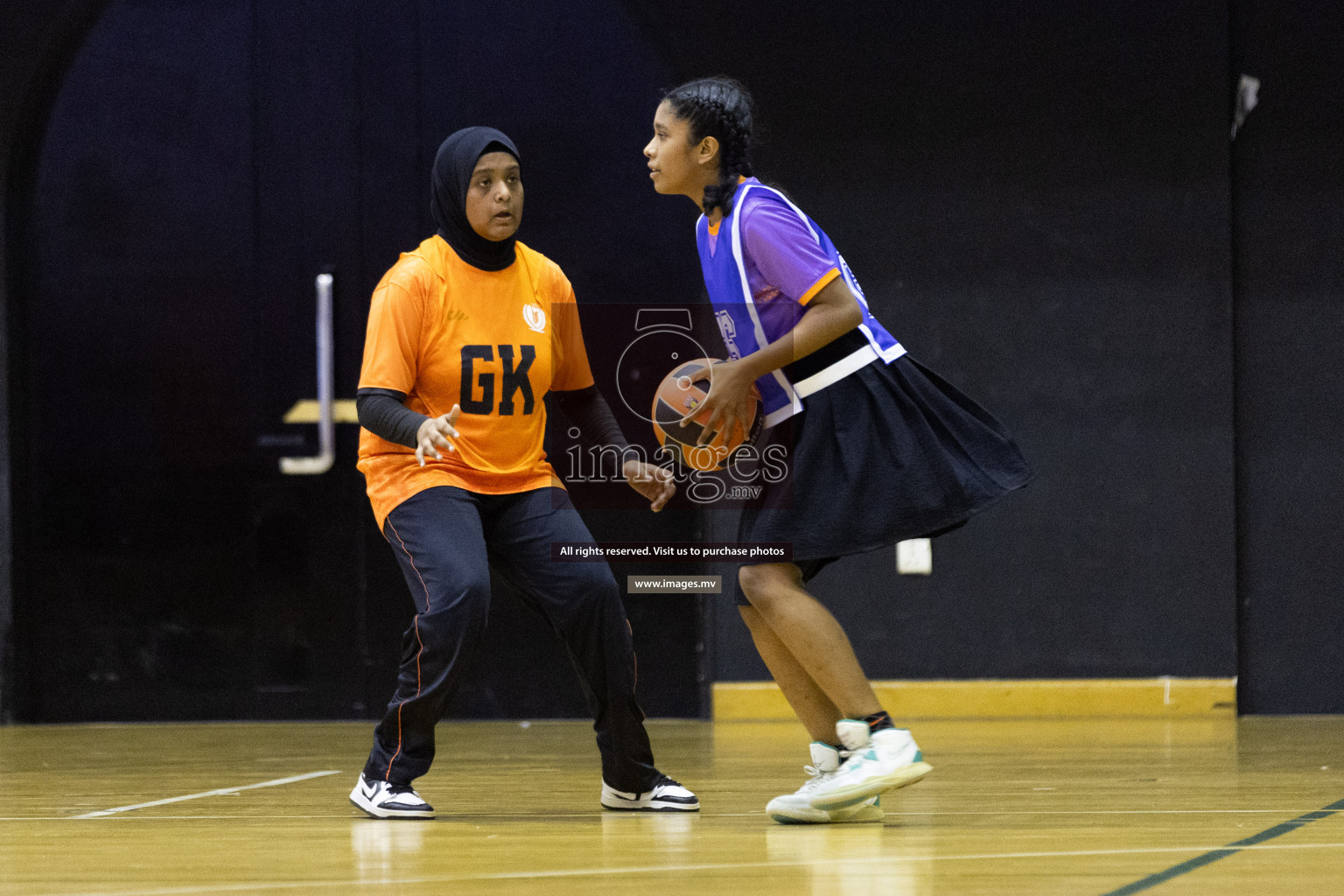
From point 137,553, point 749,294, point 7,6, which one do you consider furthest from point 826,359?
point 7,6

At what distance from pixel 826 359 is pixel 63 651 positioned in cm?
383

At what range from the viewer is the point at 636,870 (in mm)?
2246

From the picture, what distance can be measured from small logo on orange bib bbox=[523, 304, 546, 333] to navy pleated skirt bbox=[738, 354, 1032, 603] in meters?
0.67

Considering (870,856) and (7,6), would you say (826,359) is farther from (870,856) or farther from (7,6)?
(7,6)

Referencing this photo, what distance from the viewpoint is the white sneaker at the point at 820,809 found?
9.02 ft

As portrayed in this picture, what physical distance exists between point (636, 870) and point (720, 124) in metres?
1.50

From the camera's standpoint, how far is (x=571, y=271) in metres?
5.43

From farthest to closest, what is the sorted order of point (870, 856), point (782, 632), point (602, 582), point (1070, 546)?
point (1070, 546) → point (602, 582) → point (782, 632) → point (870, 856)

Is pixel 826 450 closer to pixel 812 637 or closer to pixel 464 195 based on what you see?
pixel 812 637

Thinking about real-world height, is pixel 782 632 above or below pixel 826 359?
below

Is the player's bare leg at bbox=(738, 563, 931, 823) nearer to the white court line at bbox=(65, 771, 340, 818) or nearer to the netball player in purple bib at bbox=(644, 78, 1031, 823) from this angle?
the netball player in purple bib at bbox=(644, 78, 1031, 823)

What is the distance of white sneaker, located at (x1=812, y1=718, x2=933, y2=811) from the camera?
2650 millimetres

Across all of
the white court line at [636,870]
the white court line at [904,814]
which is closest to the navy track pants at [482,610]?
the white court line at [904,814]


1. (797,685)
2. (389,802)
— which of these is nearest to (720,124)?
(797,685)
